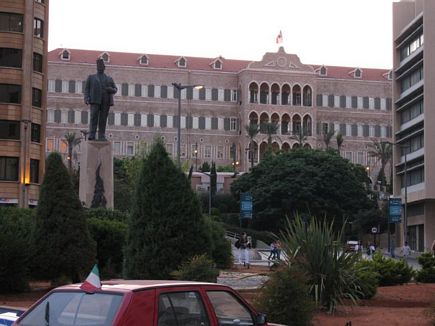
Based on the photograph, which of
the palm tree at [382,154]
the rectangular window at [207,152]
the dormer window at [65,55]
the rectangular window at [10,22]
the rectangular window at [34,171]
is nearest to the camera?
the rectangular window at [10,22]

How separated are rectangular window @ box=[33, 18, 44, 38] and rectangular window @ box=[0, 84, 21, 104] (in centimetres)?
485

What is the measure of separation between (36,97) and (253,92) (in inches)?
2605

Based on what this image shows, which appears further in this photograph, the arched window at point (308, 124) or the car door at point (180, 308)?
the arched window at point (308, 124)

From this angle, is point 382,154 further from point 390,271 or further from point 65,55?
point 390,271

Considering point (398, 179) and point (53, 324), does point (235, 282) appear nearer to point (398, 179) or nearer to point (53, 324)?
point (53, 324)

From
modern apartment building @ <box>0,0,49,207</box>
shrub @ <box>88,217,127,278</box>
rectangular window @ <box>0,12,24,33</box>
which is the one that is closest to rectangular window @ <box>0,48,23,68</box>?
modern apartment building @ <box>0,0,49,207</box>

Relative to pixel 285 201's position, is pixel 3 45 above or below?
above

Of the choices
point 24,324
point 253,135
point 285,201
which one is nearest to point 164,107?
point 253,135

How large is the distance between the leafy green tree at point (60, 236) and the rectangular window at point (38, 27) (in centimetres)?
4328

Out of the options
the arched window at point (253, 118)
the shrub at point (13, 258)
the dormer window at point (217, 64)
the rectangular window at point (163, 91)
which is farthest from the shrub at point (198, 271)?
the dormer window at point (217, 64)

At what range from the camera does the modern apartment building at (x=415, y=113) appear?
76750 millimetres

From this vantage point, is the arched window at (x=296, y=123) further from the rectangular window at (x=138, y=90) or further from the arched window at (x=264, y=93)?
the rectangular window at (x=138, y=90)

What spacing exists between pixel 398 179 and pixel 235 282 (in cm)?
6625

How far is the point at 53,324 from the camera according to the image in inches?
307
